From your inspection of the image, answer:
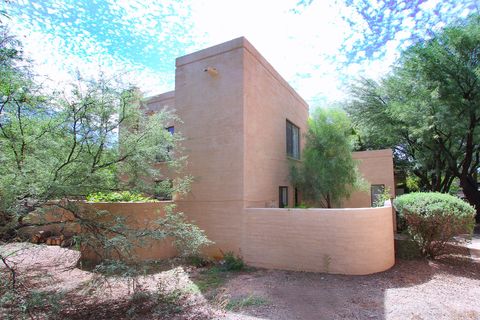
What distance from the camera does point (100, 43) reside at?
7215 mm

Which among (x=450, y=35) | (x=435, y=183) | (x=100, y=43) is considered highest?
(x=450, y=35)

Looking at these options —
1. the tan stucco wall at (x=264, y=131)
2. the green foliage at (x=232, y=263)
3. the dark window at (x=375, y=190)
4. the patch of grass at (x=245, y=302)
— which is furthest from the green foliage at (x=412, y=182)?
the patch of grass at (x=245, y=302)

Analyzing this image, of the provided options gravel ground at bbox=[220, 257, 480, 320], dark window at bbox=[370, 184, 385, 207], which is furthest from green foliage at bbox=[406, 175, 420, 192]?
gravel ground at bbox=[220, 257, 480, 320]

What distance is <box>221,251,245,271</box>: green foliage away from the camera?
6.95m

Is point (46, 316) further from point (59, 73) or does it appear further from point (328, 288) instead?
point (328, 288)

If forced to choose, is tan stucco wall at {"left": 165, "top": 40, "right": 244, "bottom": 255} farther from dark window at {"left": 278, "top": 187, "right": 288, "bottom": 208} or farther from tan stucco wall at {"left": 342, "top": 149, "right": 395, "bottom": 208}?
tan stucco wall at {"left": 342, "top": 149, "right": 395, "bottom": 208}

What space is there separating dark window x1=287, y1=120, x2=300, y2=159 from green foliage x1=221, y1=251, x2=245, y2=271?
15.3 feet

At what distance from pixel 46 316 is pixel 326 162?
7.86 metres

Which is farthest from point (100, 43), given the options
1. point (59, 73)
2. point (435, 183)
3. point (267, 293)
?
point (435, 183)

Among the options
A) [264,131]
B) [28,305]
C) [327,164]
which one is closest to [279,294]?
[28,305]

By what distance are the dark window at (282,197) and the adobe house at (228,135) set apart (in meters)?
0.18

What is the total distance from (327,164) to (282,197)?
1837mm

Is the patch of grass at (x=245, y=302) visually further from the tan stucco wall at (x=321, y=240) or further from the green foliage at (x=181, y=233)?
the tan stucco wall at (x=321, y=240)

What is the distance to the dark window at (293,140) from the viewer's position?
431 inches
